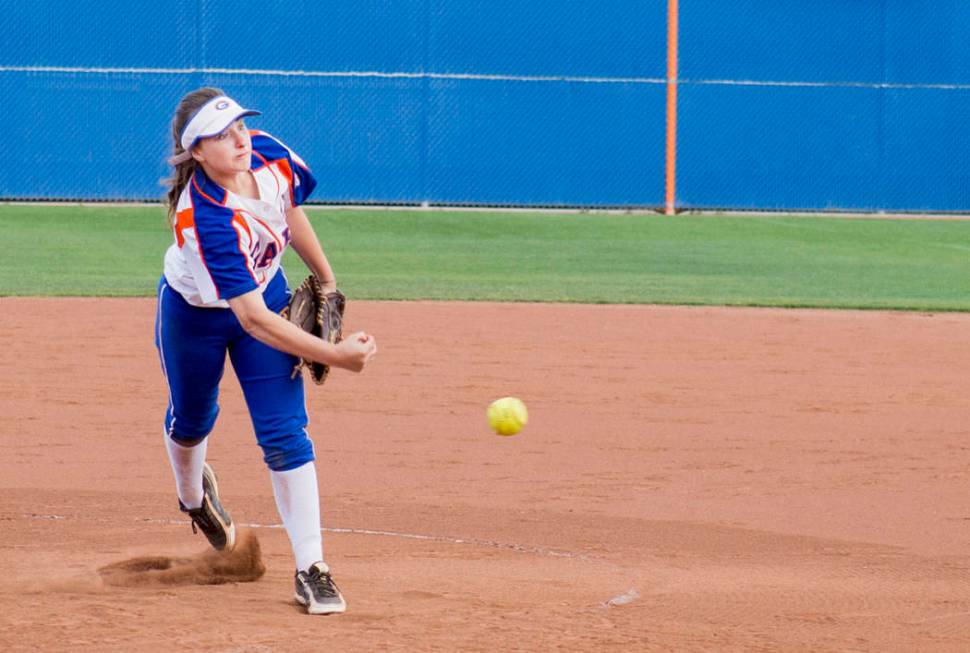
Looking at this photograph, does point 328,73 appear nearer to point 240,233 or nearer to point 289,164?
point 289,164

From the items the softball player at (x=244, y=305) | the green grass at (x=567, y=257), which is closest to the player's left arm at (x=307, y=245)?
the softball player at (x=244, y=305)

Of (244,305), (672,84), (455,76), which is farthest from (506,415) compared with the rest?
(672,84)

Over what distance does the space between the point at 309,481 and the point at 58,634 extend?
907 mm

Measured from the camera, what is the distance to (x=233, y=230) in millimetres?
4570

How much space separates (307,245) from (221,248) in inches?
26.9

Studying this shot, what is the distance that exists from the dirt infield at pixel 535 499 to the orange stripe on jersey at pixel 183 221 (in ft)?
3.94

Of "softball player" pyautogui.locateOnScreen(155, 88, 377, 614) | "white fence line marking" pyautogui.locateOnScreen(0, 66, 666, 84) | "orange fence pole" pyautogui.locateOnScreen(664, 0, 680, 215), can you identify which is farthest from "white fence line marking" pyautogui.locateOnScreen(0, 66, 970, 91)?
"softball player" pyautogui.locateOnScreen(155, 88, 377, 614)

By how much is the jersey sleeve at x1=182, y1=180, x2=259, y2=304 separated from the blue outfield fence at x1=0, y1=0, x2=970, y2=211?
50.3 feet

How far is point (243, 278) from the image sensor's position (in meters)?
4.55

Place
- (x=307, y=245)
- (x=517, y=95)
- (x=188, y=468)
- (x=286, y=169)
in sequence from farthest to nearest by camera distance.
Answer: (x=517, y=95), (x=188, y=468), (x=307, y=245), (x=286, y=169)

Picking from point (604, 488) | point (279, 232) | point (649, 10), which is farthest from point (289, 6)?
point (279, 232)

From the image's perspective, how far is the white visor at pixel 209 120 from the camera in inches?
178

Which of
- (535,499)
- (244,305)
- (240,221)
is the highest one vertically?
(240,221)

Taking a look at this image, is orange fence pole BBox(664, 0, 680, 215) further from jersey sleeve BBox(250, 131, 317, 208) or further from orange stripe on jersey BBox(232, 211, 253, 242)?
orange stripe on jersey BBox(232, 211, 253, 242)
